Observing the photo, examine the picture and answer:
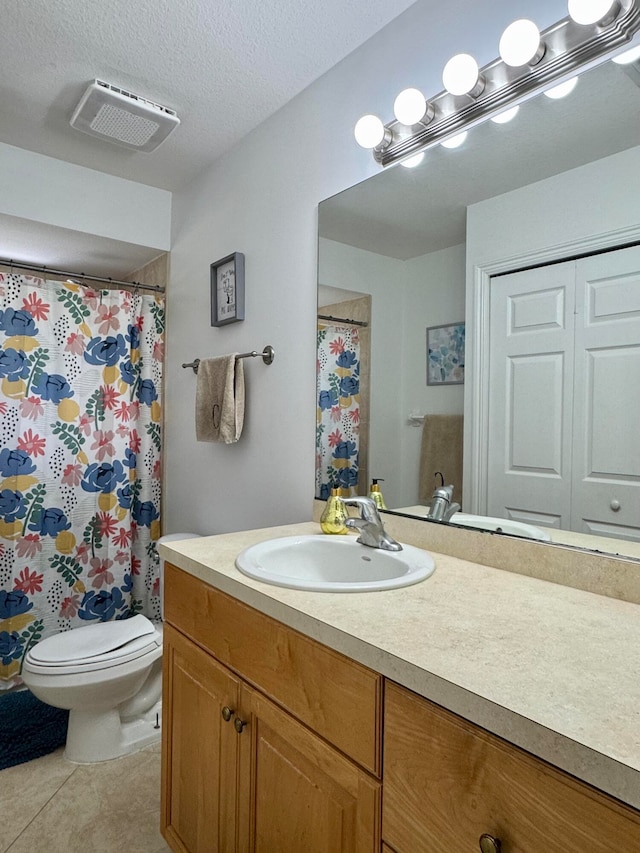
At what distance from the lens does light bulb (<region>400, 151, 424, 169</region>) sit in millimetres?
1457

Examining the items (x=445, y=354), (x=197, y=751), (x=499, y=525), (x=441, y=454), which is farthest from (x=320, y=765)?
(x=445, y=354)

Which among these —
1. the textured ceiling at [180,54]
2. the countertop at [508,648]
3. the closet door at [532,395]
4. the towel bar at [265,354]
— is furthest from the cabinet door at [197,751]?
the textured ceiling at [180,54]

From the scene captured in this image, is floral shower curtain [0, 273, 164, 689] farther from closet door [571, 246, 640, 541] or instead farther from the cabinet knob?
the cabinet knob

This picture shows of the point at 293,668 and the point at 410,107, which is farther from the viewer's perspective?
the point at 410,107

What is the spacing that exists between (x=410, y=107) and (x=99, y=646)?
196 centimetres

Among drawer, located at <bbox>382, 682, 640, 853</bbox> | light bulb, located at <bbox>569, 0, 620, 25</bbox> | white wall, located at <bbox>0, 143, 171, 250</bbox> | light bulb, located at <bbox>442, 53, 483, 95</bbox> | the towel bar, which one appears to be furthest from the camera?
white wall, located at <bbox>0, 143, 171, 250</bbox>

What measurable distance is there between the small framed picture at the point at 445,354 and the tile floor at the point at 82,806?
1.53 meters

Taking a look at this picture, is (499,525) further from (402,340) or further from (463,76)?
(463,76)

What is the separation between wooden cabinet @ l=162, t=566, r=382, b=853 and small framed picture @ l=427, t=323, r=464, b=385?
770 millimetres

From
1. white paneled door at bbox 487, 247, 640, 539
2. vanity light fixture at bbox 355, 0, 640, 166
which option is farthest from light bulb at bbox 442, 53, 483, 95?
white paneled door at bbox 487, 247, 640, 539


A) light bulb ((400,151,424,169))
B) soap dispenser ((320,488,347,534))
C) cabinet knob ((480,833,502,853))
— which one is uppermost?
light bulb ((400,151,424,169))

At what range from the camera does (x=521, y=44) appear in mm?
1152

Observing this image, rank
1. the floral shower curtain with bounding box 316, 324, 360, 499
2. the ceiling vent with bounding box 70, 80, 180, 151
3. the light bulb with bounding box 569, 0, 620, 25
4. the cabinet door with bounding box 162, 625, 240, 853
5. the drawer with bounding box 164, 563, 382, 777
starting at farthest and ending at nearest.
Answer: the ceiling vent with bounding box 70, 80, 180, 151
the floral shower curtain with bounding box 316, 324, 360, 499
the cabinet door with bounding box 162, 625, 240, 853
the light bulb with bounding box 569, 0, 620, 25
the drawer with bounding box 164, 563, 382, 777

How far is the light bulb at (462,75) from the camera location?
1243 millimetres
